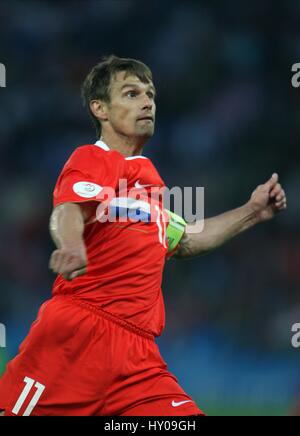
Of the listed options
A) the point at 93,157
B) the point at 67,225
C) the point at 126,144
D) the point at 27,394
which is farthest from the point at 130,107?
the point at 27,394

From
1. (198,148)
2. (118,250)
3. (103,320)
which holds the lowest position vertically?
(103,320)

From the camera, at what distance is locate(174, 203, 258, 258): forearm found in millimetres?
4184

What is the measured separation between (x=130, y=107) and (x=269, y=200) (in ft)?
2.88

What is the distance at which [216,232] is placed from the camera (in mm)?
4219

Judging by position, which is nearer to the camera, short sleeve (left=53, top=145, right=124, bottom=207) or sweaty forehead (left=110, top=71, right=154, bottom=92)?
short sleeve (left=53, top=145, right=124, bottom=207)

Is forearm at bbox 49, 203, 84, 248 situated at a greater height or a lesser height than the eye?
lesser

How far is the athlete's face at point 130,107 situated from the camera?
3.90 m

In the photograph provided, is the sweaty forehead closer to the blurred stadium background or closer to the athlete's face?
the athlete's face

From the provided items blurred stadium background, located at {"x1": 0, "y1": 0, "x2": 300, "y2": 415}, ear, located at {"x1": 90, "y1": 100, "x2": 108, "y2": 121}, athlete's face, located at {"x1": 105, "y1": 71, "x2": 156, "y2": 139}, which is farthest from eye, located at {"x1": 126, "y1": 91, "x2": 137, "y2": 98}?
blurred stadium background, located at {"x1": 0, "y1": 0, "x2": 300, "y2": 415}

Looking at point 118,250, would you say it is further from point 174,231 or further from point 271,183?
point 271,183

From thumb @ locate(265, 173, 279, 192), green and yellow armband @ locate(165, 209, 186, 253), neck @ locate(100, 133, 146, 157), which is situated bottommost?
green and yellow armband @ locate(165, 209, 186, 253)

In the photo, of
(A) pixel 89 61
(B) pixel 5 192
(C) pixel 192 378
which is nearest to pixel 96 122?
(C) pixel 192 378

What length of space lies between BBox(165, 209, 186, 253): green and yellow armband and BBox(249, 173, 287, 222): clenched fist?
1.30ft

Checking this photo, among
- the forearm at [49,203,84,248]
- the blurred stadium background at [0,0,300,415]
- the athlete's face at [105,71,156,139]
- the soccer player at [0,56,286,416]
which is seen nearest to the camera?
the forearm at [49,203,84,248]
